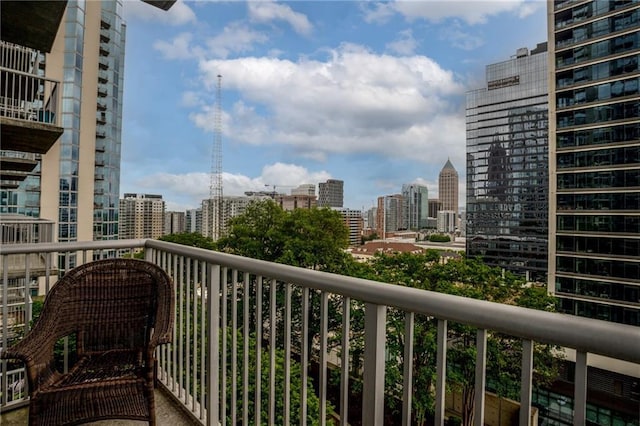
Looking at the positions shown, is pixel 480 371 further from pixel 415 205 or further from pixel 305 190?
pixel 305 190

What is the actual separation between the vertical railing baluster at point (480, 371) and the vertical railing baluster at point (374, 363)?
0.90 ft

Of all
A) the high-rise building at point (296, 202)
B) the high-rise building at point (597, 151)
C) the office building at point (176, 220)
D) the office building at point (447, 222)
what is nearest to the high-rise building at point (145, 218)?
the office building at point (176, 220)

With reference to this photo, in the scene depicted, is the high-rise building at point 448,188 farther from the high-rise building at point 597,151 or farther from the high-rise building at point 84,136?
the high-rise building at point 84,136

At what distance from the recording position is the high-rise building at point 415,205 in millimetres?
8595

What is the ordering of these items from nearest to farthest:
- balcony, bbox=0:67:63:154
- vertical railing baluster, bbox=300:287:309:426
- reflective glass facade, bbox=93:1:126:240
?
vertical railing baluster, bbox=300:287:309:426
balcony, bbox=0:67:63:154
reflective glass facade, bbox=93:1:126:240

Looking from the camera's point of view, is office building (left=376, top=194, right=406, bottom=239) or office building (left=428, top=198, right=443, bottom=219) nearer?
office building (left=428, top=198, right=443, bottom=219)

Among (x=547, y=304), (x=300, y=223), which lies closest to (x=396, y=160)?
(x=300, y=223)

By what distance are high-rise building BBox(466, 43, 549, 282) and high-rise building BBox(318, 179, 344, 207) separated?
763 cm

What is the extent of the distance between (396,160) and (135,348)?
13.2 m

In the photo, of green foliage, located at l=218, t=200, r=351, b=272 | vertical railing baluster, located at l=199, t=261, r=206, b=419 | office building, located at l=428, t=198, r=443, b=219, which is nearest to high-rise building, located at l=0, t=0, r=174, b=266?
green foliage, located at l=218, t=200, r=351, b=272

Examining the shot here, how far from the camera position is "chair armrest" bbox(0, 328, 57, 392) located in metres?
1.42

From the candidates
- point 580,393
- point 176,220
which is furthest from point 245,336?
point 176,220

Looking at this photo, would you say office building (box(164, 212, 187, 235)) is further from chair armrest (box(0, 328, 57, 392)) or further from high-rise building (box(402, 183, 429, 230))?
chair armrest (box(0, 328, 57, 392))

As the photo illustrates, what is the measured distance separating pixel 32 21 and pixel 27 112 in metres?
1.59
